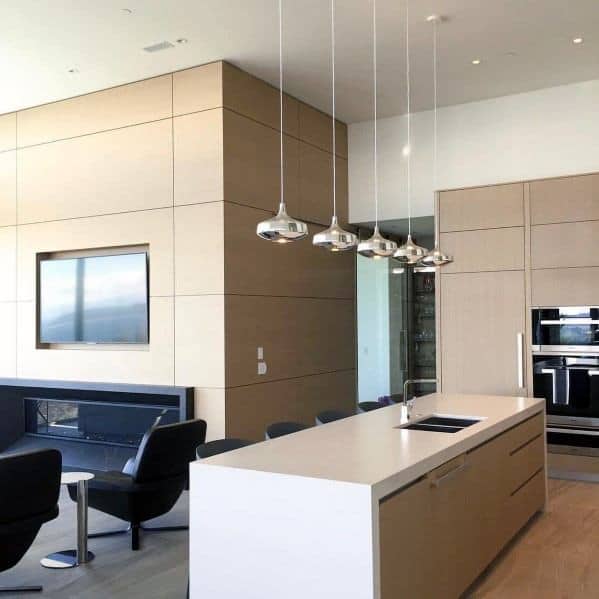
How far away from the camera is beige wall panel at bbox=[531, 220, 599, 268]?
6020mm

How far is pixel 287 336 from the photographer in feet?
21.7

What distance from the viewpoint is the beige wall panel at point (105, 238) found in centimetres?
612

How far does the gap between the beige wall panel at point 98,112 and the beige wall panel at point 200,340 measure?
1.74 metres

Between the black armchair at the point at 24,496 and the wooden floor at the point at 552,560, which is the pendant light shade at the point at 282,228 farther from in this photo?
the wooden floor at the point at 552,560

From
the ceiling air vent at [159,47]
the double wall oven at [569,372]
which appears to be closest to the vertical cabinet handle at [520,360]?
the double wall oven at [569,372]

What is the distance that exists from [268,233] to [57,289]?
390cm

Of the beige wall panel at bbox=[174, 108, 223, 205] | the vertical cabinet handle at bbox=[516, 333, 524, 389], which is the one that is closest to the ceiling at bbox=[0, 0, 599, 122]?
the beige wall panel at bbox=[174, 108, 223, 205]

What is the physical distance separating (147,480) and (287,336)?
2522 millimetres

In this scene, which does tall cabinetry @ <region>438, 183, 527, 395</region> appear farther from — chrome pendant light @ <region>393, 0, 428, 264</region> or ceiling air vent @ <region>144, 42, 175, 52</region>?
ceiling air vent @ <region>144, 42, 175, 52</region>

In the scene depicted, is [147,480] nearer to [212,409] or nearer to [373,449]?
[212,409]

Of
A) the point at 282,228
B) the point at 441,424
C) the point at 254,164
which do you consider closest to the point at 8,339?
the point at 254,164

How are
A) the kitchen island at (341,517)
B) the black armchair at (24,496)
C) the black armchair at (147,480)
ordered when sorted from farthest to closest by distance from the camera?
the black armchair at (147,480), the black armchair at (24,496), the kitchen island at (341,517)

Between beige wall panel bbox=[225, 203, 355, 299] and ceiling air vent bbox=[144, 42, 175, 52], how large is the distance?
53.0 inches

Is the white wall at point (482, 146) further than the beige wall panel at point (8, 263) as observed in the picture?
No
